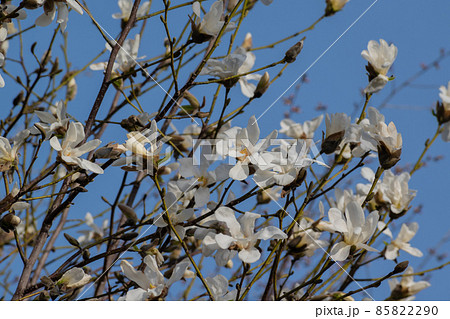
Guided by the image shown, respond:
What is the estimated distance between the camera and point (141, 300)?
2.67 feet

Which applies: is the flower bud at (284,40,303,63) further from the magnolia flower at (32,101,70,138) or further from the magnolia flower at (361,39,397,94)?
the magnolia flower at (32,101,70,138)

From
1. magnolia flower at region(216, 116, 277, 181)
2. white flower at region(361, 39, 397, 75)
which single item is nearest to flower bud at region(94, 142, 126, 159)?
magnolia flower at region(216, 116, 277, 181)

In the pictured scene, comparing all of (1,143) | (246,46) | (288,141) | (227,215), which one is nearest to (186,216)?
(227,215)

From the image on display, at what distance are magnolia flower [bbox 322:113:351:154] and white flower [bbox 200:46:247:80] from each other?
0.18m

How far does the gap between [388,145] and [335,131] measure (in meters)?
0.09

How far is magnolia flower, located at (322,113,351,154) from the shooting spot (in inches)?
34.0

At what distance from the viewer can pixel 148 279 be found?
0.84 meters

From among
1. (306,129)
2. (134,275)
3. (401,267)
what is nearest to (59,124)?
(134,275)

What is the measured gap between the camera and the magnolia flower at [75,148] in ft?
2.64

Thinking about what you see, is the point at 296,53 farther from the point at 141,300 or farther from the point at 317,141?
the point at 141,300

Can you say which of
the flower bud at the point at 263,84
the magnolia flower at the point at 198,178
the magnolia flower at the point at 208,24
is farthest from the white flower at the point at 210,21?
the magnolia flower at the point at 198,178

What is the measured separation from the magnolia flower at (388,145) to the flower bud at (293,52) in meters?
0.19

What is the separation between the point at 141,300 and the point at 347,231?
1.11 feet

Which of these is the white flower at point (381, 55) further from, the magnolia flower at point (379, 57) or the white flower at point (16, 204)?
the white flower at point (16, 204)
